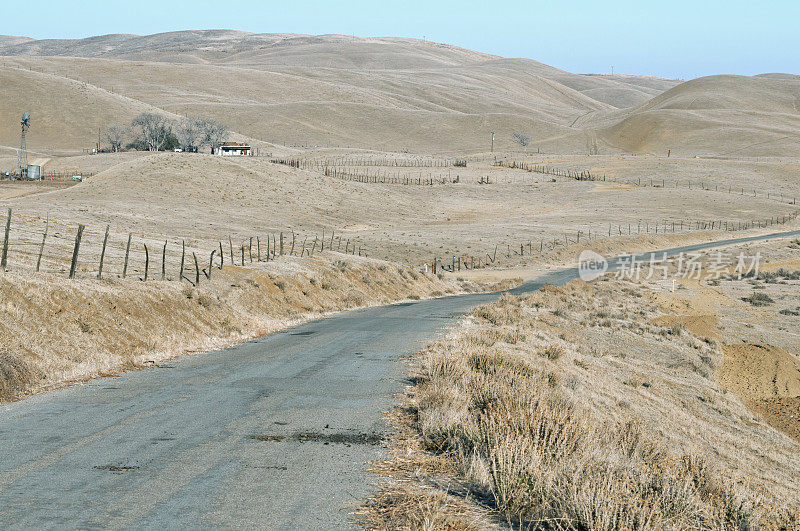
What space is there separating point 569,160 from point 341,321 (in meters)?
126

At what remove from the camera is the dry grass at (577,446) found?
293 inches

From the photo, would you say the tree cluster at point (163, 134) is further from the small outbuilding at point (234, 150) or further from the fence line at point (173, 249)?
the fence line at point (173, 249)

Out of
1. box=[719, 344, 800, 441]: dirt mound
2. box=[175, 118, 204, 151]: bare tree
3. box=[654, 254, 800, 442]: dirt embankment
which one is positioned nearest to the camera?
box=[719, 344, 800, 441]: dirt mound

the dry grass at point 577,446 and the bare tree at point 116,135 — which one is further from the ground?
the bare tree at point 116,135

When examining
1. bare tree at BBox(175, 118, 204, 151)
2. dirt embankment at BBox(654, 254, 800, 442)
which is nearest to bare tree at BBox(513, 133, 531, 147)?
bare tree at BBox(175, 118, 204, 151)

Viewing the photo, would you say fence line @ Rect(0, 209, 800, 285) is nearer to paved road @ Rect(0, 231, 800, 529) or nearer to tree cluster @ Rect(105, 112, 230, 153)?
paved road @ Rect(0, 231, 800, 529)

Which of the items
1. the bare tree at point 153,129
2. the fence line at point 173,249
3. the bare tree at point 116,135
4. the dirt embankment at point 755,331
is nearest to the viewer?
the fence line at point 173,249

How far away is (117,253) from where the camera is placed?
35.9 meters

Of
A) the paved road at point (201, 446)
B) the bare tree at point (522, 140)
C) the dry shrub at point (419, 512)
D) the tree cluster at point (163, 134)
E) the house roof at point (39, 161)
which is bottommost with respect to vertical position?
the paved road at point (201, 446)

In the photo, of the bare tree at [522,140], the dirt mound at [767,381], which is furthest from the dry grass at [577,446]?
the bare tree at [522,140]

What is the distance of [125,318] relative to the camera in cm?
1973

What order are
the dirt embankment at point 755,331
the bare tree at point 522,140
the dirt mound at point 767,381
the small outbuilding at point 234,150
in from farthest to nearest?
the bare tree at point 522,140 < the small outbuilding at point 234,150 < the dirt embankment at point 755,331 < the dirt mound at point 767,381

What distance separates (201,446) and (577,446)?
4758 mm

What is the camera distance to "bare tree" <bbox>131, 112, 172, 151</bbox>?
127688 millimetres
